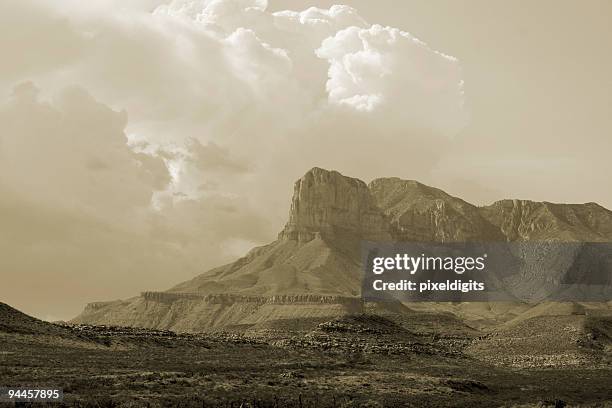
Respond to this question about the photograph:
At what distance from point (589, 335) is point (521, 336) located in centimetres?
1294

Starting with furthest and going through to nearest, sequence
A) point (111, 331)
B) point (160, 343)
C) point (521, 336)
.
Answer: point (521, 336) → point (111, 331) → point (160, 343)

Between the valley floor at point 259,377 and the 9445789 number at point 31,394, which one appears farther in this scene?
the valley floor at point 259,377

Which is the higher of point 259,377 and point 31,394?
point 259,377

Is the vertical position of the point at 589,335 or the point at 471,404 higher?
the point at 589,335

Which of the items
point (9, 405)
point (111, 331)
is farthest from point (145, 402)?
point (111, 331)

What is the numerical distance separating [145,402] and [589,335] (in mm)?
101780

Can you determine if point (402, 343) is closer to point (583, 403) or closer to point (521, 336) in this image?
point (521, 336)

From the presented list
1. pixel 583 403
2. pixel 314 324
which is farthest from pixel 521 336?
pixel 583 403

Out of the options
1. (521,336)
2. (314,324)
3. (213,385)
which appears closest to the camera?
(213,385)

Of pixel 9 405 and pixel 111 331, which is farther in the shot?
pixel 111 331

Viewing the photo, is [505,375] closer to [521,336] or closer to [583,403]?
[583,403]

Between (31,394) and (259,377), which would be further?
(259,377)

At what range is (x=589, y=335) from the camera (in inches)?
5364

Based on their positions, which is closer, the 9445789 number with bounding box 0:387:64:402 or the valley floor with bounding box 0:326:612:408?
the 9445789 number with bounding box 0:387:64:402
